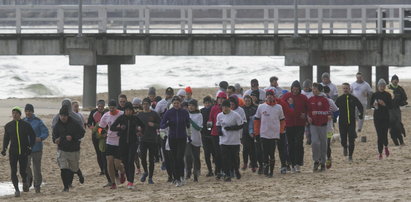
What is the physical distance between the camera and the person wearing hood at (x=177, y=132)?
17188 millimetres

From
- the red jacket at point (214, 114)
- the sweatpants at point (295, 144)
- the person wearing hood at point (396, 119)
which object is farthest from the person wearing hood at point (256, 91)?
the person wearing hood at point (396, 119)

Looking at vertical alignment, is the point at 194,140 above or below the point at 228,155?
above

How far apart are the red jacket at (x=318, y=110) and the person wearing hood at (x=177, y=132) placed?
85.0 inches

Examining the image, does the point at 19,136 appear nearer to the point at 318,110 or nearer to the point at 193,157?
the point at 193,157

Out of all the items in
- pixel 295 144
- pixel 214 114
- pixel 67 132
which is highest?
pixel 214 114

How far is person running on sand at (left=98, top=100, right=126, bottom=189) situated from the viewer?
56.1 feet

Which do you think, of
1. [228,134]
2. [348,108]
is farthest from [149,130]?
[348,108]

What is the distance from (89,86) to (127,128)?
22.0 meters

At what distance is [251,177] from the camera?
59.1 ft

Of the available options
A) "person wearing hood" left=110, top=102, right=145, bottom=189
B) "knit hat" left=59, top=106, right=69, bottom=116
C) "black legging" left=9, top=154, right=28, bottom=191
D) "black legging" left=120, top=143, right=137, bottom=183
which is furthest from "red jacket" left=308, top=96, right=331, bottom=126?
"black legging" left=9, top=154, right=28, bottom=191

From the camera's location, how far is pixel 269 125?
17547 millimetres

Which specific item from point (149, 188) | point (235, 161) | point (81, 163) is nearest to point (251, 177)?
point (235, 161)

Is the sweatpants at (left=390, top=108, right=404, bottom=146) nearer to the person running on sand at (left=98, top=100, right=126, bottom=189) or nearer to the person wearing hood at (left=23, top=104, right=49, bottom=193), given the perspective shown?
the person running on sand at (left=98, top=100, right=126, bottom=189)

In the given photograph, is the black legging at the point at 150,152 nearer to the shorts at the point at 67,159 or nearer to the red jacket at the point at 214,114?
the red jacket at the point at 214,114
